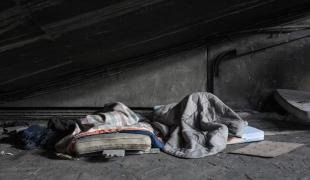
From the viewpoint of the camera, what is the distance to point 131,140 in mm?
2885

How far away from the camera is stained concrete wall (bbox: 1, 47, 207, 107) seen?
4.79 meters

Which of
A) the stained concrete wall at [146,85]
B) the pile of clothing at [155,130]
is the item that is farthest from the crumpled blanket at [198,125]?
the stained concrete wall at [146,85]

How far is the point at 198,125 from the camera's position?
3.35 m

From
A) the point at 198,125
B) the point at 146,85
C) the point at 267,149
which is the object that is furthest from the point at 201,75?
the point at 267,149

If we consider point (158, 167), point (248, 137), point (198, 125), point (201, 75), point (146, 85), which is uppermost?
point (201, 75)

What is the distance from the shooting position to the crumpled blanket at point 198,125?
2.98 metres

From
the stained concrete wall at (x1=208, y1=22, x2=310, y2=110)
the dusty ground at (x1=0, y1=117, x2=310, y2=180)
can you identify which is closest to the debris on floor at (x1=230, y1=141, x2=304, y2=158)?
the dusty ground at (x1=0, y1=117, x2=310, y2=180)

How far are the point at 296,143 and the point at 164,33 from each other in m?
1.66

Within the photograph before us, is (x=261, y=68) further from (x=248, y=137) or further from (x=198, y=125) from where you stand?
(x=198, y=125)

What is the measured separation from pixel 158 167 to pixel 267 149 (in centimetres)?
97

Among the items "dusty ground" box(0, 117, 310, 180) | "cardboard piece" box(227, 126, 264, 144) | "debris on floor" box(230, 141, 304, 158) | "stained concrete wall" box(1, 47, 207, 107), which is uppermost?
"stained concrete wall" box(1, 47, 207, 107)

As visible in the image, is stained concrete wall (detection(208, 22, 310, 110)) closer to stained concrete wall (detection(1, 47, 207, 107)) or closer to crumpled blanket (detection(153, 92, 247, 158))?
stained concrete wall (detection(1, 47, 207, 107))

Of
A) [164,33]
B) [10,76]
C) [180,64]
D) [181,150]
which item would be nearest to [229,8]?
[164,33]

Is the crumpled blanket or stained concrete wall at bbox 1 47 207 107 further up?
stained concrete wall at bbox 1 47 207 107
